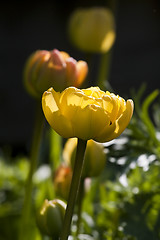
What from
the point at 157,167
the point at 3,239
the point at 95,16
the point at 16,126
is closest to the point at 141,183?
the point at 157,167

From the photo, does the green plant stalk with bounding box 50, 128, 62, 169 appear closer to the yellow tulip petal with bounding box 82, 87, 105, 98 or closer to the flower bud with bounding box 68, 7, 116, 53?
the flower bud with bounding box 68, 7, 116, 53

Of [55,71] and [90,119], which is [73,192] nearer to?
[90,119]

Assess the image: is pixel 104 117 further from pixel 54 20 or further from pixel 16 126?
pixel 54 20

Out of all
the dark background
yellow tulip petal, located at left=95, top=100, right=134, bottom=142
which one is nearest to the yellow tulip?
yellow tulip petal, located at left=95, top=100, right=134, bottom=142

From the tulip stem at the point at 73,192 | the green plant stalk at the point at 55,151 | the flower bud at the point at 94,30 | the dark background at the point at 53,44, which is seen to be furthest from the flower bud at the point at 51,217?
the dark background at the point at 53,44

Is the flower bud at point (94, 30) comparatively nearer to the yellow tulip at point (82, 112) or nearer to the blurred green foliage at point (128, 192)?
the blurred green foliage at point (128, 192)
